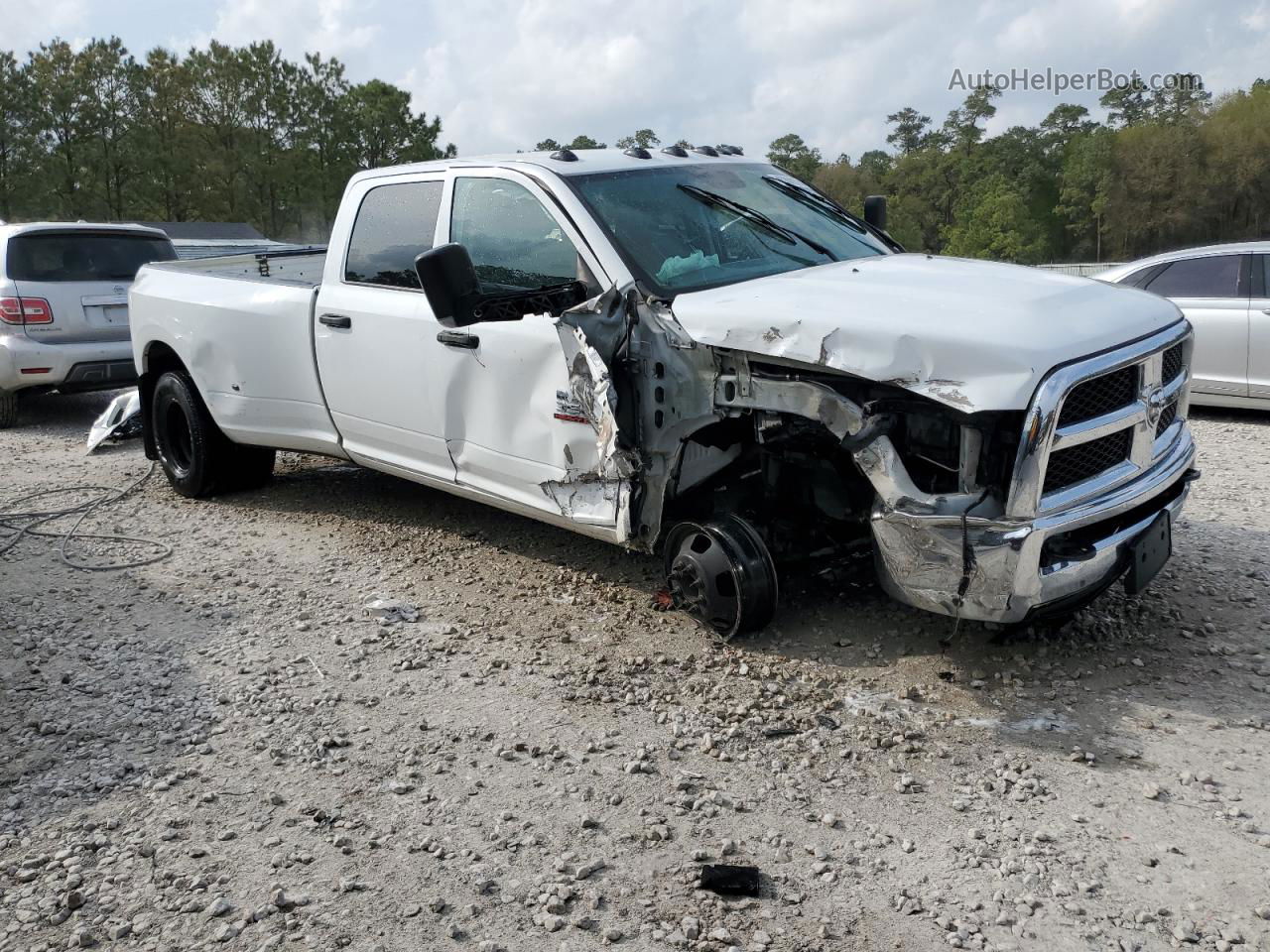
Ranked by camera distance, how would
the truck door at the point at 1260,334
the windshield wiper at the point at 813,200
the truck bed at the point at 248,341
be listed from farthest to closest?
the truck door at the point at 1260,334 → the truck bed at the point at 248,341 → the windshield wiper at the point at 813,200

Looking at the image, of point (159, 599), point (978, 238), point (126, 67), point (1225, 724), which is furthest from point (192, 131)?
point (1225, 724)

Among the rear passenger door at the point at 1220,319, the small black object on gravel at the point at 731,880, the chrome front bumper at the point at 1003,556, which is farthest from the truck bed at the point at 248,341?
the rear passenger door at the point at 1220,319

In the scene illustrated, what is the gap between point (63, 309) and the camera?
9.25 meters

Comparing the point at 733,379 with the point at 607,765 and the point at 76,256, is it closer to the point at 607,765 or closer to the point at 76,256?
the point at 607,765

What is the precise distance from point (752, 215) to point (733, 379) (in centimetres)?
121

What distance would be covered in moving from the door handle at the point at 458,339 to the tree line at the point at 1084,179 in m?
47.7

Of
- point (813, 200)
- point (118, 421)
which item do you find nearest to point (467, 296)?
point (813, 200)

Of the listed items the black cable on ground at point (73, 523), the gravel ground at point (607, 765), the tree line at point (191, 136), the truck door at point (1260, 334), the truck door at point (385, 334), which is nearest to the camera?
the gravel ground at point (607, 765)

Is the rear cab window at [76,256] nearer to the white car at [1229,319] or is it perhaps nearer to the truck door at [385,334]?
the truck door at [385,334]

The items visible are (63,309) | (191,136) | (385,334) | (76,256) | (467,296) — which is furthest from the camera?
(191,136)

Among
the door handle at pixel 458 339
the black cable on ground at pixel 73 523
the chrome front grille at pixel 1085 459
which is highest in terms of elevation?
the door handle at pixel 458 339

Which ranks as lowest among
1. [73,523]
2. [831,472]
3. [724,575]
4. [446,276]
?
[73,523]

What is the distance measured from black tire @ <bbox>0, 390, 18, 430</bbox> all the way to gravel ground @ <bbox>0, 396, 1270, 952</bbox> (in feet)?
16.9

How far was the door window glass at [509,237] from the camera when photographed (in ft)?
14.9
